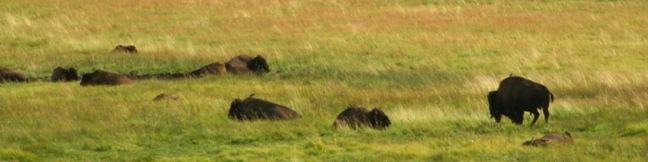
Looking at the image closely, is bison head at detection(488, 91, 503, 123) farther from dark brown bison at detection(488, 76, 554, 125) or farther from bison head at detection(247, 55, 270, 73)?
bison head at detection(247, 55, 270, 73)

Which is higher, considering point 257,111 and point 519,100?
point 257,111

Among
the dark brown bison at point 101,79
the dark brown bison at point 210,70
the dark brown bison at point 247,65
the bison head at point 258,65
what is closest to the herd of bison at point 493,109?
the dark brown bison at point 101,79

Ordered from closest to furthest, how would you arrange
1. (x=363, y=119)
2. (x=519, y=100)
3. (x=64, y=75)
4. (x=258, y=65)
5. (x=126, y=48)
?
(x=363, y=119), (x=519, y=100), (x=64, y=75), (x=258, y=65), (x=126, y=48)

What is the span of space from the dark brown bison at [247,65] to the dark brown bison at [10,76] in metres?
4.14

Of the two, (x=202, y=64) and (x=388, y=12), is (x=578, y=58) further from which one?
(x=388, y=12)

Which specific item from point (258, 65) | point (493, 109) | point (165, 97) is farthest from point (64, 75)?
point (493, 109)

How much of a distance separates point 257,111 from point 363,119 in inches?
80.1

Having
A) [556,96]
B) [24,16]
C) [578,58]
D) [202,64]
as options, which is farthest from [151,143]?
[24,16]

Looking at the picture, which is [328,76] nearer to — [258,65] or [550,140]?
[258,65]

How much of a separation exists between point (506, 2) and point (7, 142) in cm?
3097

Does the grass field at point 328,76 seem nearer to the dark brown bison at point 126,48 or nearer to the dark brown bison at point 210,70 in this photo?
the dark brown bison at point 126,48

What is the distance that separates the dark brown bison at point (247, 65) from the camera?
29531mm

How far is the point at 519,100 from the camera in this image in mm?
20688

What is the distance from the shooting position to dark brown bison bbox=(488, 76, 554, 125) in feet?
67.6
